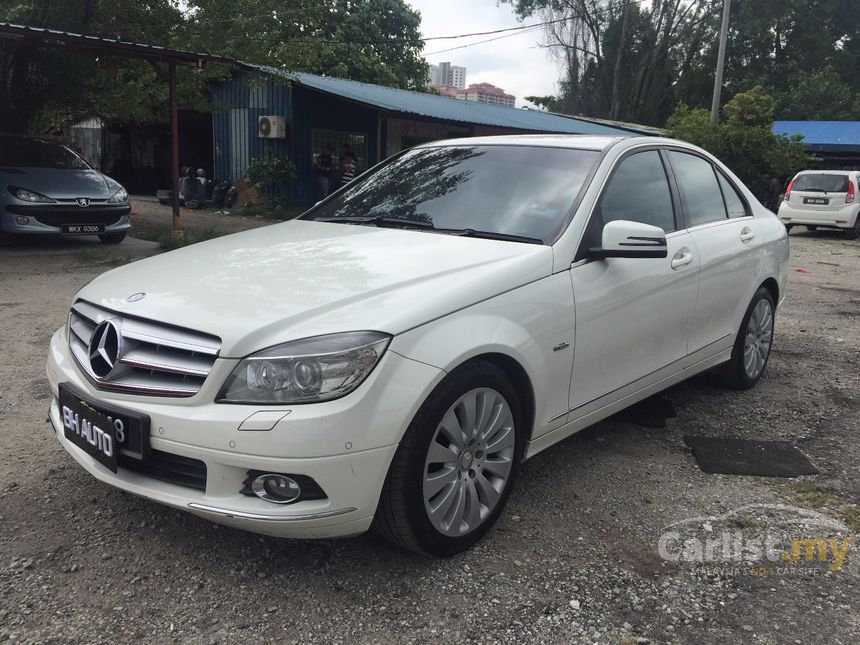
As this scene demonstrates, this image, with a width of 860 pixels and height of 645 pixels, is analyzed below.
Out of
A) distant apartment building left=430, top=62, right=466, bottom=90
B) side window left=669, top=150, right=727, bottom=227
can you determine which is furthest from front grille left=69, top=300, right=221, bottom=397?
distant apartment building left=430, top=62, right=466, bottom=90

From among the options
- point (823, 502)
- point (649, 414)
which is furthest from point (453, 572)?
point (649, 414)

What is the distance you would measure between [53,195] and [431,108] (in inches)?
442

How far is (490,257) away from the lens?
2912 millimetres

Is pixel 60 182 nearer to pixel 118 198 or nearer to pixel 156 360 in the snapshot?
pixel 118 198

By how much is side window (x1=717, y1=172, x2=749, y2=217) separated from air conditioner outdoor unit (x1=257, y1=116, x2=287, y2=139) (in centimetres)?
1442

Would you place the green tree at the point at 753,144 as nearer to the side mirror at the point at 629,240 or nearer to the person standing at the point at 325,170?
the person standing at the point at 325,170

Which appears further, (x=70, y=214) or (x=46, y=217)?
(x=70, y=214)

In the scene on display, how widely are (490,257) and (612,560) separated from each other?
1264mm

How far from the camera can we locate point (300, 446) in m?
2.23

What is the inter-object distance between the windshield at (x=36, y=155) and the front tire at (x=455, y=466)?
370 inches

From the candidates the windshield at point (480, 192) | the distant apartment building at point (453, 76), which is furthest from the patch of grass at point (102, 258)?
the distant apartment building at point (453, 76)

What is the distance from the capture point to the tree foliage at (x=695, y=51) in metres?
36.4

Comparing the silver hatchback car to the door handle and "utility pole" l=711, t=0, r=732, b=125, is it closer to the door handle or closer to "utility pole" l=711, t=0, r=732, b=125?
the door handle

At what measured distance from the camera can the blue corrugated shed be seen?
2627 cm
